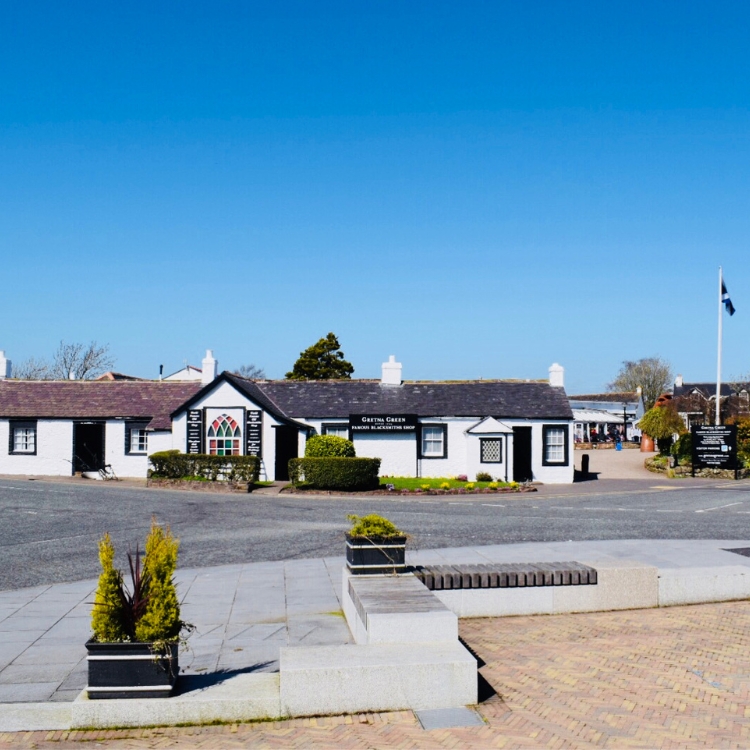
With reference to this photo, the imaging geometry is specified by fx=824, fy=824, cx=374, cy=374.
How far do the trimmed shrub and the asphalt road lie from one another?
334 centimetres

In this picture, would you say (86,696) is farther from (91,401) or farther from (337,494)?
(91,401)

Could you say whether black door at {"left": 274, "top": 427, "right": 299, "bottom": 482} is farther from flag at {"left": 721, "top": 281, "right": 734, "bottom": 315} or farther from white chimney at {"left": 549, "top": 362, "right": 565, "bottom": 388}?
flag at {"left": 721, "top": 281, "right": 734, "bottom": 315}

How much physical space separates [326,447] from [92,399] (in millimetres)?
13804

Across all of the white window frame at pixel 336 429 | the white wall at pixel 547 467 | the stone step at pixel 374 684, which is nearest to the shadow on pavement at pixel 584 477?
the white wall at pixel 547 467

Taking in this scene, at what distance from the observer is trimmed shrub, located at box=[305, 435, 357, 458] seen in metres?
32.4

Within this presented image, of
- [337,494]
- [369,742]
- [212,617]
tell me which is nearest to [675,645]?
[369,742]

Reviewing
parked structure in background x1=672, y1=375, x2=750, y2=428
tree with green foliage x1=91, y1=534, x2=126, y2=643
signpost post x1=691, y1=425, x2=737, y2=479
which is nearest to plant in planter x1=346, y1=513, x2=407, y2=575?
tree with green foliage x1=91, y1=534, x2=126, y2=643

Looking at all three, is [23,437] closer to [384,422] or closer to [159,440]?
[159,440]

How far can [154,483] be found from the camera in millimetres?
32844

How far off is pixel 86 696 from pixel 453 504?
20.7 meters

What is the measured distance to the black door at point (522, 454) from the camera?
1411 inches

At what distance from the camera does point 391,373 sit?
39.2 meters

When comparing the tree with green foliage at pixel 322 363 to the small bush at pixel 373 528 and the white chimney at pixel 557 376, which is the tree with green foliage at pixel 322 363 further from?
the small bush at pixel 373 528

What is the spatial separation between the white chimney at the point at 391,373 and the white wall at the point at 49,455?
14765mm
